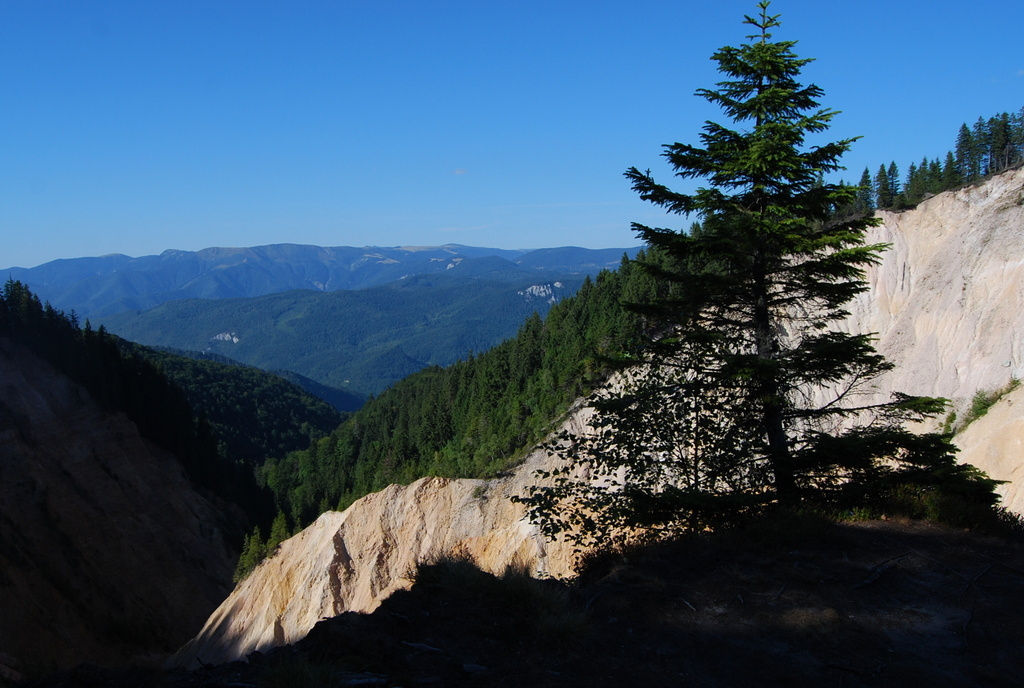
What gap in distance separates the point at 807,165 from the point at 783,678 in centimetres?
708

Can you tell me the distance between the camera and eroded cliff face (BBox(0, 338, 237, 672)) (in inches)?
1303

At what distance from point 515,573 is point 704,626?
1.88 metres

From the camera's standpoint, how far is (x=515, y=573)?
6551 mm

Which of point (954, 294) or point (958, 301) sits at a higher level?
point (954, 294)

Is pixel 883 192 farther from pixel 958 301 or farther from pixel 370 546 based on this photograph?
pixel 370 546

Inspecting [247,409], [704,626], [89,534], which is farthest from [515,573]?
[247,409]

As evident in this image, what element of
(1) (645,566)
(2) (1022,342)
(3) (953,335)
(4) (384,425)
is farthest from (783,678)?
(4) (384,425)

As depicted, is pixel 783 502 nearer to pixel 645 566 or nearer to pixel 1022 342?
pixel 645 566

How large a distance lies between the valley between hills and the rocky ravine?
0.10 meters

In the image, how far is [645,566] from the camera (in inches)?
301

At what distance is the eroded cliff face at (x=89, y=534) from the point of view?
1303 inches

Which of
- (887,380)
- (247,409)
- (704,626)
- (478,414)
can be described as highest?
(704,626)

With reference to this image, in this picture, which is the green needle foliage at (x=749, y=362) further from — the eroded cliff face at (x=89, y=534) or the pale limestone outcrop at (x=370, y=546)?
the eroded cliff face at (x=89, y=534)

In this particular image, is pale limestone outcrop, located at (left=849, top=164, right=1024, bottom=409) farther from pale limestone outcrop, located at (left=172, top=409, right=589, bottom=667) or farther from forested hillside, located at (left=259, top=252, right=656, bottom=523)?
pale limestone outcrop, located at (left=172, top=409, right=589, bottom=667)
